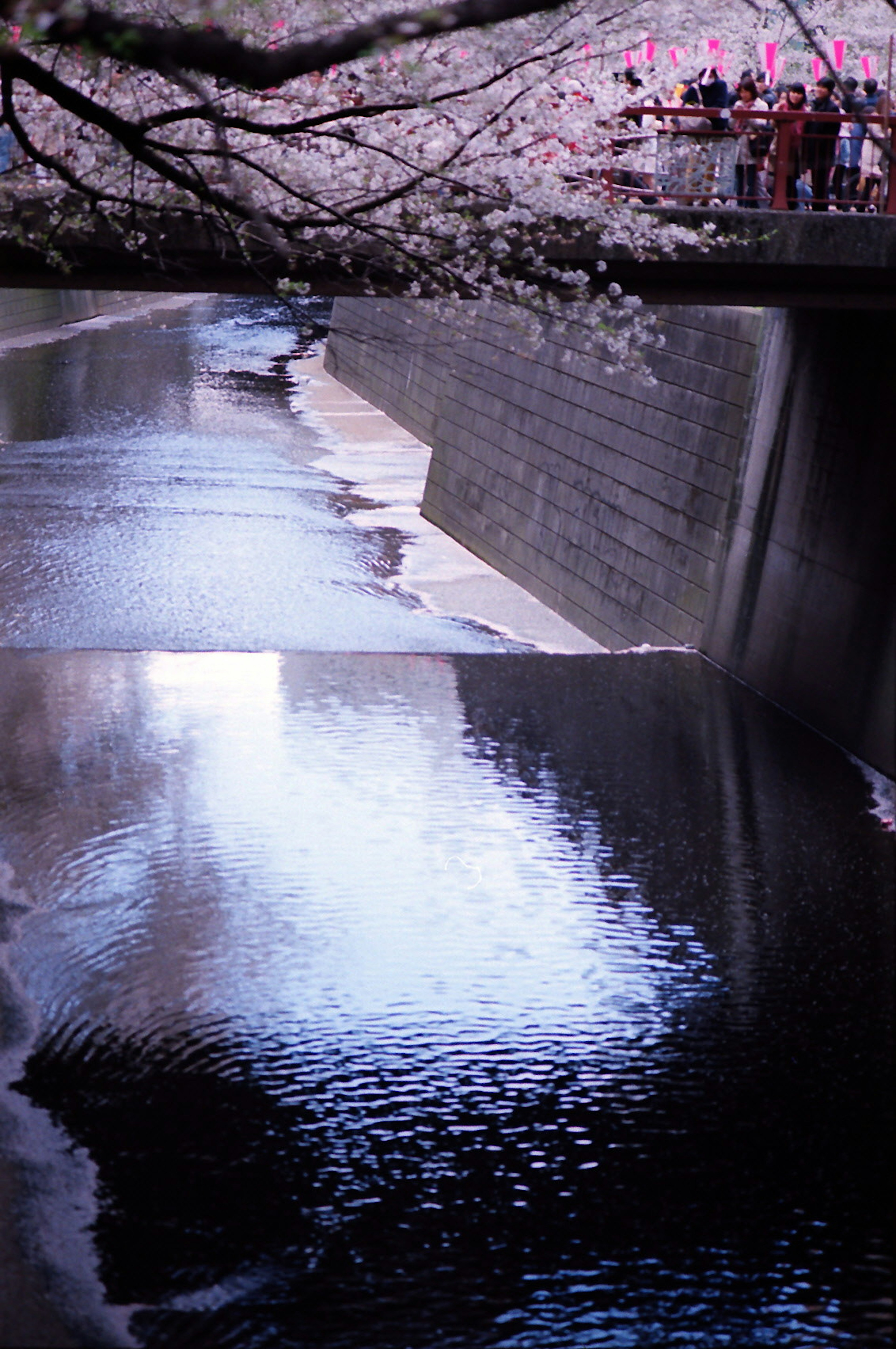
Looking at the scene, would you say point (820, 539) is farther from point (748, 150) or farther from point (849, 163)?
point (748, 150)

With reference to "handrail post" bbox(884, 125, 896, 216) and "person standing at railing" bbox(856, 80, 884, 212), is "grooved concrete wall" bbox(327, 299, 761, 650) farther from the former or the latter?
"handrail post" bbox(884, 125, 896, 216)

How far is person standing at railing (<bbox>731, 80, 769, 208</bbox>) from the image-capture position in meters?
8.09

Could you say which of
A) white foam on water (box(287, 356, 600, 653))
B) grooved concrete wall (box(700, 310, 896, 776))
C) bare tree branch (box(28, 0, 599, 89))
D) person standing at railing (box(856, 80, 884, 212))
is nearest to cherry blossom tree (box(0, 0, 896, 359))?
person standing at railing (box(856, 80, 884, 212))

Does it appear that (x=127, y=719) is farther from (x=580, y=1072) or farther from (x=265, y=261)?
(x=580, y=1072)

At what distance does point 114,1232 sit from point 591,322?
527 centimetres

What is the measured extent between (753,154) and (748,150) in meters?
0.53

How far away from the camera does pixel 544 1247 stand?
16.4ft

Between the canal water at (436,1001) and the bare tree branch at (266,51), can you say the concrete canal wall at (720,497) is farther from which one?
the bare tree branch at (266,51)

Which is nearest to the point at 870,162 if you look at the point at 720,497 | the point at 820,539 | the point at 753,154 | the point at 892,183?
the point at 753,154

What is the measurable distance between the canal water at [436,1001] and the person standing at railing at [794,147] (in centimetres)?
390

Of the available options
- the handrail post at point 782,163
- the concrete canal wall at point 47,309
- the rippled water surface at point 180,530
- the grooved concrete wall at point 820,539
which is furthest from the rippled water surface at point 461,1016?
the concrete canal wall at point 47,309

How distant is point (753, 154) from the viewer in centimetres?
930

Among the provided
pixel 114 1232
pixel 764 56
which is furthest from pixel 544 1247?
pixel 764 56

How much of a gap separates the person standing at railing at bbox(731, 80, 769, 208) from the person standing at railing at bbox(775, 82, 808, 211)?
178 millimetres
